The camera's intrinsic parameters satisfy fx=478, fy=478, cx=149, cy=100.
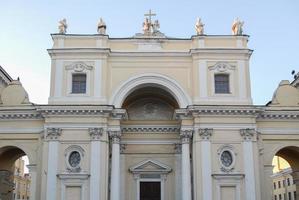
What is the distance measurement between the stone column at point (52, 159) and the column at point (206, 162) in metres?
7.86

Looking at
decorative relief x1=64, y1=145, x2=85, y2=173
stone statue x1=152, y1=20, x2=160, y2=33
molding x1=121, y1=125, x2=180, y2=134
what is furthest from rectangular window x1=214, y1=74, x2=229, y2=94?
decorative relief x1=64, y1=145, x2=85, y2=173

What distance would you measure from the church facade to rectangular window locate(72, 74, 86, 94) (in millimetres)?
79

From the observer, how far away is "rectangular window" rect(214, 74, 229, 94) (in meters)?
27.3

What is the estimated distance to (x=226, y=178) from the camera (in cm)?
2573

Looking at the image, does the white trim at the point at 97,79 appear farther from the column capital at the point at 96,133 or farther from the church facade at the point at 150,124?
the column capital at the point at 96,133

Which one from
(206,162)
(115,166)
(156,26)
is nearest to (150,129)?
(115,166)

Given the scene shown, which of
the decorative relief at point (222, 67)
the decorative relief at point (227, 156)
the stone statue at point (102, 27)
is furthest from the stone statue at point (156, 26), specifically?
the decorative relief at point (227, 156)

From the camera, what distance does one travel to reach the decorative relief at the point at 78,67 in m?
27.2

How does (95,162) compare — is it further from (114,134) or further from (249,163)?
(249,163)

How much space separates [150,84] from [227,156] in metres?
5.97

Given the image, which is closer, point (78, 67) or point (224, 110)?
point (224, 110)

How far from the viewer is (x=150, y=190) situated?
28688 millimetres

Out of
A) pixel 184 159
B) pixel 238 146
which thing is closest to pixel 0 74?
pixel 184 159

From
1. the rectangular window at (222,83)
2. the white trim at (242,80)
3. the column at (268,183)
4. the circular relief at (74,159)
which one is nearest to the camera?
the circular relief at (74,159)
